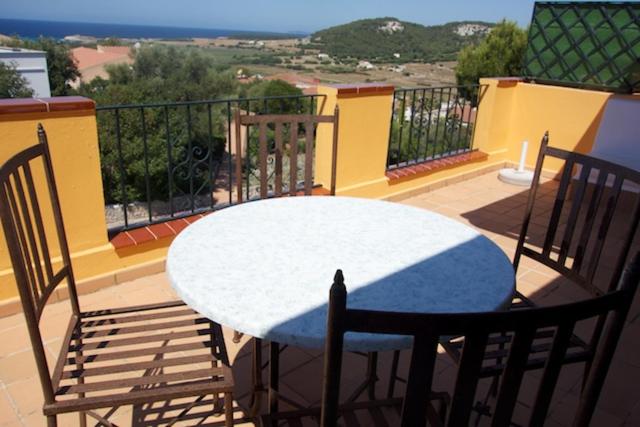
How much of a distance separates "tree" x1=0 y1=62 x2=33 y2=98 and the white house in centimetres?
105

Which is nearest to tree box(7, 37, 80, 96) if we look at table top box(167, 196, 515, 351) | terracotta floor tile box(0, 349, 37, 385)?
terracotta floor tile box(0, 349, 37, 385)

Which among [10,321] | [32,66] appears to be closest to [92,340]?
[10,321]

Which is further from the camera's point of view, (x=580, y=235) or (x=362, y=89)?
(x=362, y=89)

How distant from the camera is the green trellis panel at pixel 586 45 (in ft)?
15.5

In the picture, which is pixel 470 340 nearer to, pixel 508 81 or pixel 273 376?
pixel 273 376

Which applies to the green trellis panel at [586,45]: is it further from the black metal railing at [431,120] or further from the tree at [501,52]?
the tree at [501,52]

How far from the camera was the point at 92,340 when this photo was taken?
151cm

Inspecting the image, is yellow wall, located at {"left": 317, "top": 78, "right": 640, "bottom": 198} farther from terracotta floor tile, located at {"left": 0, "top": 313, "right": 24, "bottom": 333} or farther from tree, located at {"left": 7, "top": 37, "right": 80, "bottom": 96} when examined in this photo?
tree, located at {"left": 7, "top": 37, "right": 80, "bottom": 96}

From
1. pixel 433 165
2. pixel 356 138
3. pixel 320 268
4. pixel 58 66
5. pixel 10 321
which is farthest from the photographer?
pixel 58 66

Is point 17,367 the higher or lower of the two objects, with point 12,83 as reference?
higher

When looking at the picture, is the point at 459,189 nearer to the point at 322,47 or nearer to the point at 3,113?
the point at 3,113

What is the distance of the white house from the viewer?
19594 mm

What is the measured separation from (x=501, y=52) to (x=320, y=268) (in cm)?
1309

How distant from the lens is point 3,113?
221cm
